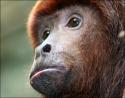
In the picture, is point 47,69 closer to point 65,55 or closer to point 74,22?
point 65,55

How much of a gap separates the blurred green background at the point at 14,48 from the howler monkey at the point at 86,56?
3902 millimetres

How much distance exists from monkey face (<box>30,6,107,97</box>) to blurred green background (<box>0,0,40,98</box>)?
3.85 metres

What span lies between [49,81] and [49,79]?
0.7 inches

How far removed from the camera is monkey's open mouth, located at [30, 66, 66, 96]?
5602 mm

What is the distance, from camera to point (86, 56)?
5.74 m

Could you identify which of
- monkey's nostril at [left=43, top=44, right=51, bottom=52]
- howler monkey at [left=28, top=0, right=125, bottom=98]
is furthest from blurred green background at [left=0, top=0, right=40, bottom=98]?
monkey's nostril at [left=43, top=44, right=51, bottom=52]

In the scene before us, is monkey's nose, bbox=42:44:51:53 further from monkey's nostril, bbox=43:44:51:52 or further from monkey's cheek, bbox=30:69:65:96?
monkey's cheek, bbox=30:69:65:96

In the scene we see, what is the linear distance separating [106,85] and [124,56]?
0.29 meters

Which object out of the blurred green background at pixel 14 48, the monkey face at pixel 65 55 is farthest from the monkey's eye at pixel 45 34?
the blurred green background at pixel 14 48

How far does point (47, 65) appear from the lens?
5605 millimetres

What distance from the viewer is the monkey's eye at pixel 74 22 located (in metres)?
5.94

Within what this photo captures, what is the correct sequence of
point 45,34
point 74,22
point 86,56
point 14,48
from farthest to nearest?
point 14,48, point 45,34, point 74,22, point 86,56

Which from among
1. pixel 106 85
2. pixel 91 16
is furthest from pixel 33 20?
pixel 106 85

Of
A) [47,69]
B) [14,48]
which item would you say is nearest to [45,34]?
[47,69]
